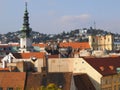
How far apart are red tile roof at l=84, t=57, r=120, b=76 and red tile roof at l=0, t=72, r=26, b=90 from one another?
36.4ft

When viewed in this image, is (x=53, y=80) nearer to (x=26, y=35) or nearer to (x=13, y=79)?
(x=13, y=79)

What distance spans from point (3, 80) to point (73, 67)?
11399 millimetres

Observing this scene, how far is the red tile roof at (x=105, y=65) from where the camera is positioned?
6297 cm

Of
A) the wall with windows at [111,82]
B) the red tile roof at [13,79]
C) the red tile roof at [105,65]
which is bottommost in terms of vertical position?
the wall with windows at [111,82]

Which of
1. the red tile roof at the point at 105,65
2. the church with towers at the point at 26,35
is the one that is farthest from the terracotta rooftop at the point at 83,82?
the church with towers at the point at 26,35

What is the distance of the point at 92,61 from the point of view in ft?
212

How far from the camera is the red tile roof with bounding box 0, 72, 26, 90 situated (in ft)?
183

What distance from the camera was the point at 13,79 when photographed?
56.6m

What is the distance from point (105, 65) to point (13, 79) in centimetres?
1520

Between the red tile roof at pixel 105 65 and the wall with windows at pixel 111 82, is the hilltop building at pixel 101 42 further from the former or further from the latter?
the wall with windows at pixel 111 82

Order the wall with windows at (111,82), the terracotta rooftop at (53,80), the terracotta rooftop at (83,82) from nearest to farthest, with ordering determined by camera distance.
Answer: the terracotta rooftop at (53,80)
the terracotta rooftop at (83,82)
the wall with windows at (111,82)

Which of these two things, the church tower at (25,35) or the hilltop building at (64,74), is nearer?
the hilltop building at (64,74)

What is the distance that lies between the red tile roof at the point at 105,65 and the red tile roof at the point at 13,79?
36.4 ft

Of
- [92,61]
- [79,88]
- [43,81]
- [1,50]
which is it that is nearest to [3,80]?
[43,81]
